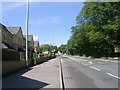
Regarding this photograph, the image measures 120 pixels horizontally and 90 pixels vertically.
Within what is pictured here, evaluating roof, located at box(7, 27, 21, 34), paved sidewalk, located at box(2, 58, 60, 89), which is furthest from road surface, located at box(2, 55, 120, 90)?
roof, located at box(7, 27, 21, 34)

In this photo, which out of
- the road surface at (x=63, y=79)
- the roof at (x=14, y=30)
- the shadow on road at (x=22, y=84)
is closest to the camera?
the shadow on road at (x=22, y=84)

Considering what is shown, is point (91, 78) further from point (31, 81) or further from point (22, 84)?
point (22, 84)

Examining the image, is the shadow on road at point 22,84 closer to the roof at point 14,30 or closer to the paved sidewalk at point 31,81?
the paved sidewalk at point 31,81

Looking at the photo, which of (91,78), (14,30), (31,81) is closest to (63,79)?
(91,78)

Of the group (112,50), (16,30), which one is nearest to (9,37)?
(16,30)

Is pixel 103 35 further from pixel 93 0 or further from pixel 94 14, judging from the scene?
pixel 93 0

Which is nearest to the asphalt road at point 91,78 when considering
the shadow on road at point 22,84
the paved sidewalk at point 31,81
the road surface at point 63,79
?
the road surface at point 63,79

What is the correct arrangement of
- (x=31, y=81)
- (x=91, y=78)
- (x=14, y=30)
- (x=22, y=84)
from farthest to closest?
(x=14, y=30) → (x=91, y=78) → (x=31, y=81) → (x=22, y=84)

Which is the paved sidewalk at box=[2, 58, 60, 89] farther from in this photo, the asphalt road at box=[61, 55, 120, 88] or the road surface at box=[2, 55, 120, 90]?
the asphalt road at box=[61, 55, 120, 88]

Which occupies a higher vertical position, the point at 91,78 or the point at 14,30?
the point at 14,30

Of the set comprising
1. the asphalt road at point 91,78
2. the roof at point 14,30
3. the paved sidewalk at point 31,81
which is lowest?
the asphalt road at point 91,78

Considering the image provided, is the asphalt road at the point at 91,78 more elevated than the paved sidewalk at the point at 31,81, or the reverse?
the paved sidewalk at the point at 31,81

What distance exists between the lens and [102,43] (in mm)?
52500

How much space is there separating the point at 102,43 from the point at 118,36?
886 centimetres
